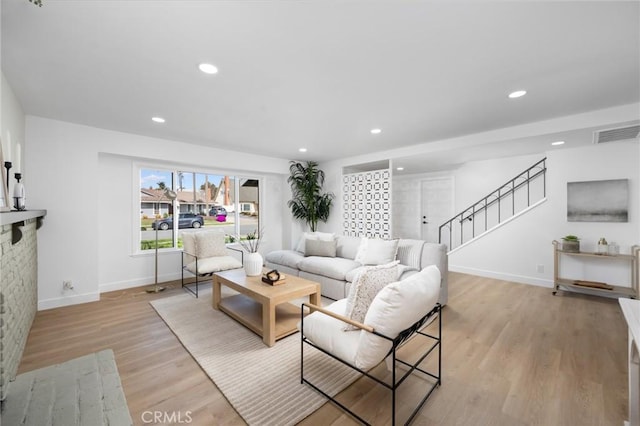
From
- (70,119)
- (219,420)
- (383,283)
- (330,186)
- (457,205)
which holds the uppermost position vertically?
(70,119)

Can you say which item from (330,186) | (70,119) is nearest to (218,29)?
(70,119)

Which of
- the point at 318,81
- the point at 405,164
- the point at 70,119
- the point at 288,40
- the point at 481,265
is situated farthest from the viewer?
the point at 405,164

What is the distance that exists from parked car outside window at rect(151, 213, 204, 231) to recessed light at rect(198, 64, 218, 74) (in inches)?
131

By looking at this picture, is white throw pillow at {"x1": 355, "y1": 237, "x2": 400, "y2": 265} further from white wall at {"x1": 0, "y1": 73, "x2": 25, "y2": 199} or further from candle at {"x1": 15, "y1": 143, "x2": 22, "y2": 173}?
candle at {"x1": 15, "y1": 143, "x2": 22, "y2": 173}

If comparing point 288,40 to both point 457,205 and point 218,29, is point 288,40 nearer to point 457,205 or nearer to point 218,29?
point 218,29

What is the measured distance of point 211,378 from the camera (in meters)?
2.04

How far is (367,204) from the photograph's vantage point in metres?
5.49

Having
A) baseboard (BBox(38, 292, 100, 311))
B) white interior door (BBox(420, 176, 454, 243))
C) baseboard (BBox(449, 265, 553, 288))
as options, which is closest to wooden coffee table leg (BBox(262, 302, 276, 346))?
baseboard (BBox(38, 292, 100, 311))

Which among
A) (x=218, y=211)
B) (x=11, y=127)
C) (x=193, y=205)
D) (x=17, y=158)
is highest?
(x=11, y=127)

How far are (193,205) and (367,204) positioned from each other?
11.4 ft

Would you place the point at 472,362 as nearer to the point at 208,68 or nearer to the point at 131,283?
the point at 208,68

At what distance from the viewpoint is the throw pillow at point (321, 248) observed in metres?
4.45

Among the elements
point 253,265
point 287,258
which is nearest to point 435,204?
point 287,258

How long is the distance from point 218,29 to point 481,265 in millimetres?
5694
